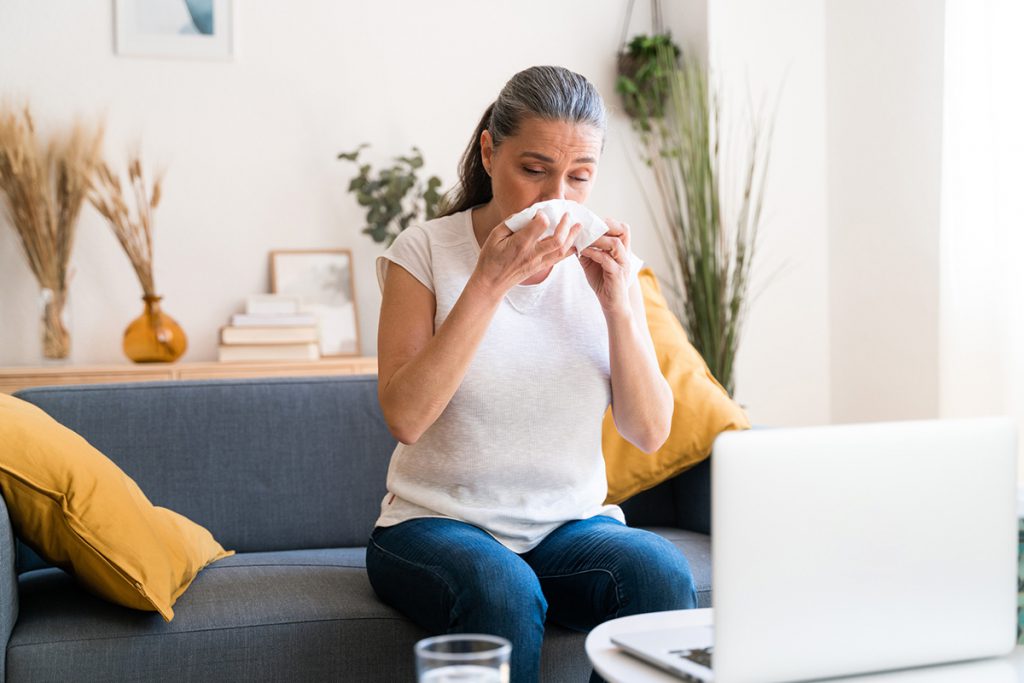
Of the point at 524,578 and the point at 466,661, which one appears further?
the point at 524,578

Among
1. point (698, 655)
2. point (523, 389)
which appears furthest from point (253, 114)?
point (698, 655)

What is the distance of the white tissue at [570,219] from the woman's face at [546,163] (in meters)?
0.07

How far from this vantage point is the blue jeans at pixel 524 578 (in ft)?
4.69

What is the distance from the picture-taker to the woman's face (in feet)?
5.48

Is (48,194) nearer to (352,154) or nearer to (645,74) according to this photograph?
(352,154)

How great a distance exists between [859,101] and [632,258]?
7.62 feet

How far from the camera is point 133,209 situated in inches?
140

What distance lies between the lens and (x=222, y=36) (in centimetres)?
360

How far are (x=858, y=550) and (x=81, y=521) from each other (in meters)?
1.15

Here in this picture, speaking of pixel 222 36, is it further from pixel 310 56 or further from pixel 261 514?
pixel 261 514

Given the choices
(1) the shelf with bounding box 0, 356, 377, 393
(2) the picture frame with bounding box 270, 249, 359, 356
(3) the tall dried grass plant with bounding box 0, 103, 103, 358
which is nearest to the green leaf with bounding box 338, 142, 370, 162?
(2) the picture frame with bounding box 270, 249, 359, 356

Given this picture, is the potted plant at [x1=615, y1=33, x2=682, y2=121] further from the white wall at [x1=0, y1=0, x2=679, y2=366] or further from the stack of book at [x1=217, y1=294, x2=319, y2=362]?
the stack of book at [x1=217, y1=294, x2=319, y2=362]

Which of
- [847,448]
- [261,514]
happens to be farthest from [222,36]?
[847,448]

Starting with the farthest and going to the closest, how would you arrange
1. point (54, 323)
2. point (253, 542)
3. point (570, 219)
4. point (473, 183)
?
point (54, 323), point (253, 542), point (473, 183), point (570, 219)
